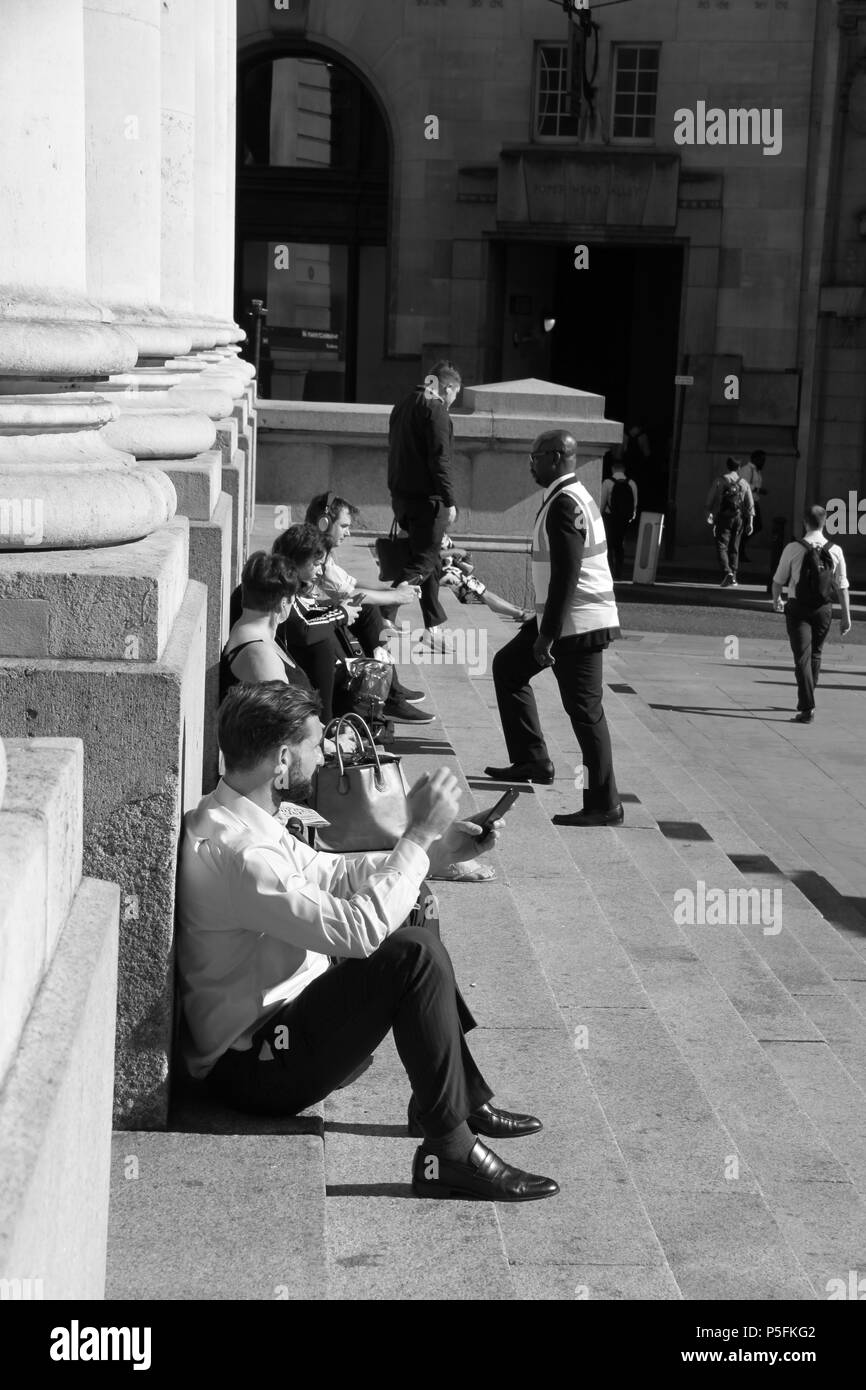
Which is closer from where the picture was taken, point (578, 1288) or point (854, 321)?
point (578, 1288)

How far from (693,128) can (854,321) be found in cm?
392

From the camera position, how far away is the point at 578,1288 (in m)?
3.92

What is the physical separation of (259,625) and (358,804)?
1.33 meters

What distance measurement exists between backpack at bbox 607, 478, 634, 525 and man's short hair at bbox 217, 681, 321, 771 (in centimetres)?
1973

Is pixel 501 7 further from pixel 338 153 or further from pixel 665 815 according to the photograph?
pixel 665 815

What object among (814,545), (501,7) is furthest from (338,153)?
(814,545)

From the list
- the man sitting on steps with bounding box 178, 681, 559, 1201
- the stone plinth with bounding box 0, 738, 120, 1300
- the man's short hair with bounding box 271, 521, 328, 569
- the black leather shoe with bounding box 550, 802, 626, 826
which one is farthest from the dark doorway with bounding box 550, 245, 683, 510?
the stone plinth with bounding box 0, 738, 120, 1300

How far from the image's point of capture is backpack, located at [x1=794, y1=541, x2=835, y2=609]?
14.0 m

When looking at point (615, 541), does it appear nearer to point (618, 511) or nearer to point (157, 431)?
point (618, 511)

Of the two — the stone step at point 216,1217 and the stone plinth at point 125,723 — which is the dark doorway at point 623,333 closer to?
the stone plinth at point 125,723

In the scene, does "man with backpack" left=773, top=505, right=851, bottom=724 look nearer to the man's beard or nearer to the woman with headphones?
the woman with headphones

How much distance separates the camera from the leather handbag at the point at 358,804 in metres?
5.71

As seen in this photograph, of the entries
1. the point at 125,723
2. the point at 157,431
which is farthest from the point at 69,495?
the point at 157,431

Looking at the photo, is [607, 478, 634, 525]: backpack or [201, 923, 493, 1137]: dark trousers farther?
[607, 478, 634, 525]: backpack
